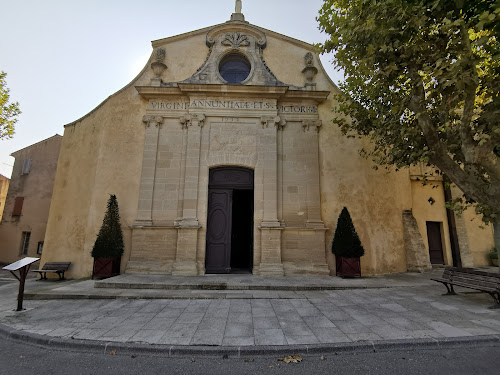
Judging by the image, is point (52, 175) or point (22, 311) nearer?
point (22, 311)

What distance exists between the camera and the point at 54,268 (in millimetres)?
8500

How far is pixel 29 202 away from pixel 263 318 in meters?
15.6

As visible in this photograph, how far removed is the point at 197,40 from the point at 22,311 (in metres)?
10.3

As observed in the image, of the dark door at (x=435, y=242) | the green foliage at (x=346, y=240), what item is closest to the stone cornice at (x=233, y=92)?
the green foliage at (x=346, y=240)

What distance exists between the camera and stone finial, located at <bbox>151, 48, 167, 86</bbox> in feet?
32.5

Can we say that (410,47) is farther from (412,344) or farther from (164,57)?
(164,57)

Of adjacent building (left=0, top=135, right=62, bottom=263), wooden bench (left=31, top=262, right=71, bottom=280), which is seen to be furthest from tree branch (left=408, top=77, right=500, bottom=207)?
adjacent building (left=0, top=135, right=62, bottom=263)

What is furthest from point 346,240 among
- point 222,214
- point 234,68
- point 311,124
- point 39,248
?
point 39,248

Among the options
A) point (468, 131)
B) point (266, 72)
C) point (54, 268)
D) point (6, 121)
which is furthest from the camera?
point (6, 121)

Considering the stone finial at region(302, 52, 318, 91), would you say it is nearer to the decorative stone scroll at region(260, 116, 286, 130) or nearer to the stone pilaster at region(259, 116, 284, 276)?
the decorative stone scroll at region(260, 116, 286, 130)

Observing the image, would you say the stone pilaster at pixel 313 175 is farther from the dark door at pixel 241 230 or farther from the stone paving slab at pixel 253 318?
the dark door at pixel 241 230

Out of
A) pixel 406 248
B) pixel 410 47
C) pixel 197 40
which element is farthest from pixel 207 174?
pixel 406 248

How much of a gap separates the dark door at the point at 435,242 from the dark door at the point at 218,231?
349 inches

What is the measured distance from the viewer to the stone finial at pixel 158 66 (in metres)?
9.91
